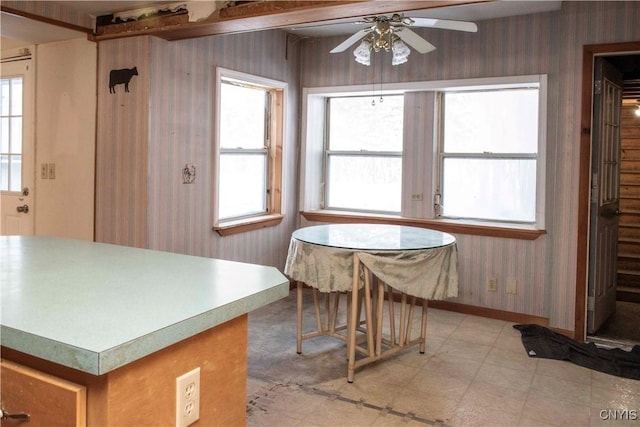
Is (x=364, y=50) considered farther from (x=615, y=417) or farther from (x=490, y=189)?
(x=615, y=417)

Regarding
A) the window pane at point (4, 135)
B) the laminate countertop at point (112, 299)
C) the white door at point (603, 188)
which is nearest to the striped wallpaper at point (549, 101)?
the white door at point (603, 188)

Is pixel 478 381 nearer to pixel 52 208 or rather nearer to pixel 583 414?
pixel 583 414

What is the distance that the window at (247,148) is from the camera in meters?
4.36

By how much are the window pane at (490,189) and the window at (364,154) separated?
1.69 ft

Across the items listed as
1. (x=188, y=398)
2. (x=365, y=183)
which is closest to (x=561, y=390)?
(x=188, y=398)

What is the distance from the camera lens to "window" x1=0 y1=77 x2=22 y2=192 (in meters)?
4.25

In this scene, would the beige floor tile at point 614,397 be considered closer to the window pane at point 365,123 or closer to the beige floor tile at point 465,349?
the beige floor tile at point 465,349

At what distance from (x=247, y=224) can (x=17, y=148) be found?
195cm

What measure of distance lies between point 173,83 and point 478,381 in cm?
282

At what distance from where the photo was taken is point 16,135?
427 cm

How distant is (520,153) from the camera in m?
4.38

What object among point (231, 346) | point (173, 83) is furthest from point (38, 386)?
point (173, 83)

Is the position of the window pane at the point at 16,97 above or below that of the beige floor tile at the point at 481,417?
above

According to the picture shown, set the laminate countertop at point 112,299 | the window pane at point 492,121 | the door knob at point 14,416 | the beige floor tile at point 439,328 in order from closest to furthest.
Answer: the laminate countertop at point 112,299 → the door knob at point 14,416 → the beige floor tile at point 439,328 → the window pane at point 492,121
